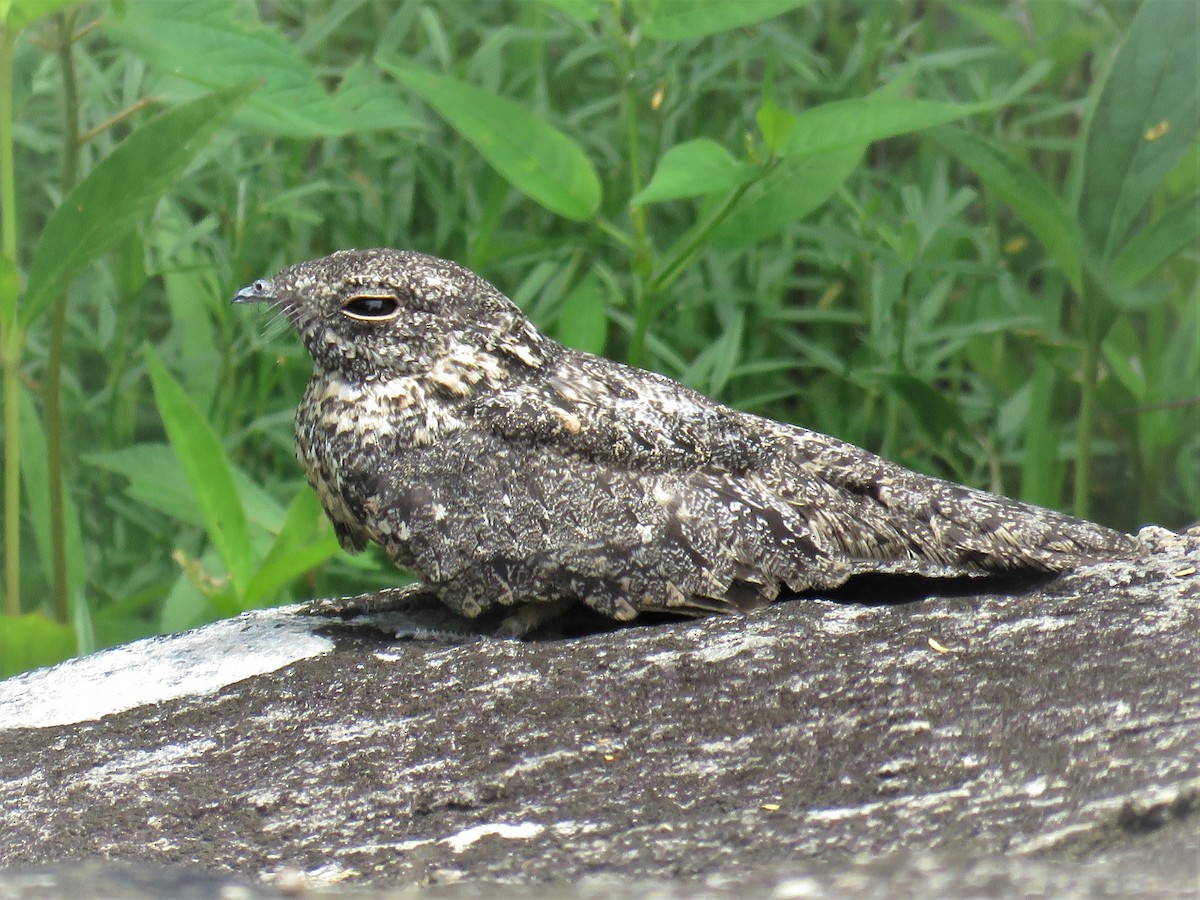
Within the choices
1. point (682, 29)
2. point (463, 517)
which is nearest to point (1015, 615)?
point (463, 517)

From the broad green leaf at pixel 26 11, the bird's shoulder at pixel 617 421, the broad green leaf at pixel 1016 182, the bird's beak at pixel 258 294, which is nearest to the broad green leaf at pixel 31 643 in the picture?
the bird's beak at pixel 258 294

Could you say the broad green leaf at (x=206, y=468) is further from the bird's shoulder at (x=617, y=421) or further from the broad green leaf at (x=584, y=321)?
the broad green leaf at (x=584, y=321)

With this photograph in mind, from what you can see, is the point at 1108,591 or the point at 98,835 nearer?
the point at 98,835

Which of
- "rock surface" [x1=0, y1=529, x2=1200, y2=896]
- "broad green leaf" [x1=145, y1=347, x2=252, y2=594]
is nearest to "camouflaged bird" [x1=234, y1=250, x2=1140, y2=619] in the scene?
"rock surface" [x1=0, y1=529, x2=1200, y2=896]

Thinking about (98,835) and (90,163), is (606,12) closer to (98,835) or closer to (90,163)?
(90,163)

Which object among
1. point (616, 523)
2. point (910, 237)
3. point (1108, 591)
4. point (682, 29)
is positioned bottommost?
point (1108, 591)

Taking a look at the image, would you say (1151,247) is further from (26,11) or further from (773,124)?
(26,11)
